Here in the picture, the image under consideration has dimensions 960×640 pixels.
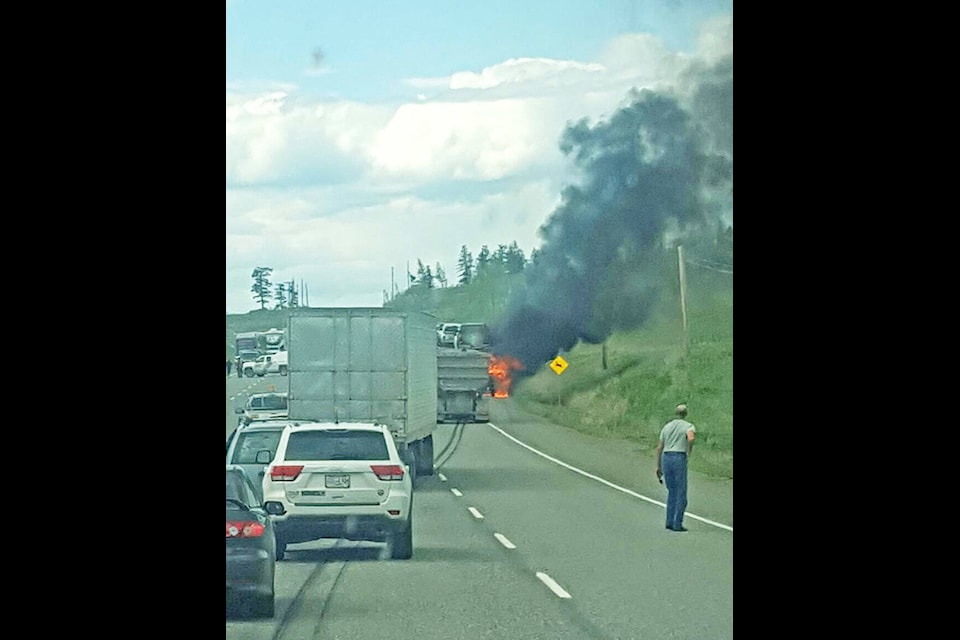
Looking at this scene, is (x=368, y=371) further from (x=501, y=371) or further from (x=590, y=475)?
(x=590, y=475)

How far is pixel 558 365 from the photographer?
749cm

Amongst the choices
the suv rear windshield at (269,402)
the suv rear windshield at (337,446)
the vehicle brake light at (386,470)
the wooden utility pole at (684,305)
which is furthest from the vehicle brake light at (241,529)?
the wooden utility pole at (684,305)

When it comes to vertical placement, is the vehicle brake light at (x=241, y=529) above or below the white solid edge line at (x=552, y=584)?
above

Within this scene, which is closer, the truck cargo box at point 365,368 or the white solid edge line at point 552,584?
the white solid edge line at point 552,584

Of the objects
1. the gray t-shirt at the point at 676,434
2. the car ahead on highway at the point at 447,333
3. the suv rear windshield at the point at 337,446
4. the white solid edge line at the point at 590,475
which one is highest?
the car ahead on highway at the point at 447,333

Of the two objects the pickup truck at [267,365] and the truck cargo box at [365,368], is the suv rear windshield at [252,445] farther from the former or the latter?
the truck cargo box at [365,368]

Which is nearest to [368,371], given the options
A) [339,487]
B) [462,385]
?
[462,385]

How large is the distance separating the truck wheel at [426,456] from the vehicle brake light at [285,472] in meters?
2.09

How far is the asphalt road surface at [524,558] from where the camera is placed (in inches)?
235
